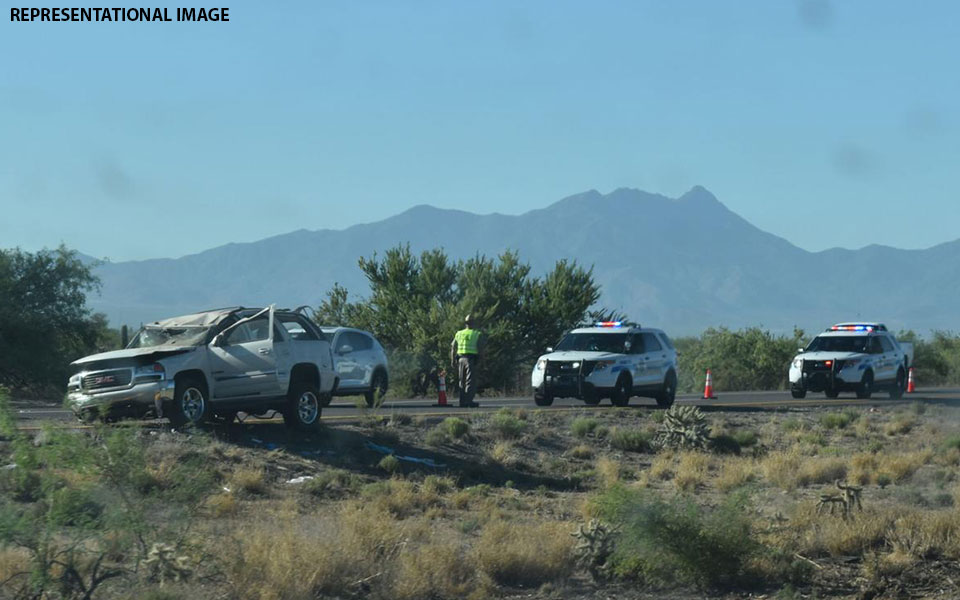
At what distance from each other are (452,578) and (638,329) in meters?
18.0

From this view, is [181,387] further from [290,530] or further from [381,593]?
[381,593]

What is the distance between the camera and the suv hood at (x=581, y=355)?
93.3ft

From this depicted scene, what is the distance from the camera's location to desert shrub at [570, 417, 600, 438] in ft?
76.9

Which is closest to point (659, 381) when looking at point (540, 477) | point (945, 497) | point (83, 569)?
point (540, 477)

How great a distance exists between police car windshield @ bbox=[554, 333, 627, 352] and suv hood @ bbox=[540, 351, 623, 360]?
26 centimetres

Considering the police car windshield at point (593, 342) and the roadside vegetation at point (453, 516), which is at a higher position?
the police car windshield at point (593, 342)

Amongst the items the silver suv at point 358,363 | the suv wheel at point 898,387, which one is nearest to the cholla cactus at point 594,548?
the silver suv at point 358,363

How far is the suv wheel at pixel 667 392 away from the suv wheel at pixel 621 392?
1282 millimetres

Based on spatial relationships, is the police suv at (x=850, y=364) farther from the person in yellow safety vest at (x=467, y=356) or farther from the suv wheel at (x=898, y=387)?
the person in yellow safety vest at (x=467, y=356)

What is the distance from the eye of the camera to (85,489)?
1064 cm

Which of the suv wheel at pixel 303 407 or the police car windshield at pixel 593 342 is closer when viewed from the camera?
the suv wheel at pixel 303 407

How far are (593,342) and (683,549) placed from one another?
1673 centimetres

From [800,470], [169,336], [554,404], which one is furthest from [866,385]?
[169,336]

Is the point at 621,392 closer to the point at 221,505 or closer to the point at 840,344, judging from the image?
the point at 840,344
